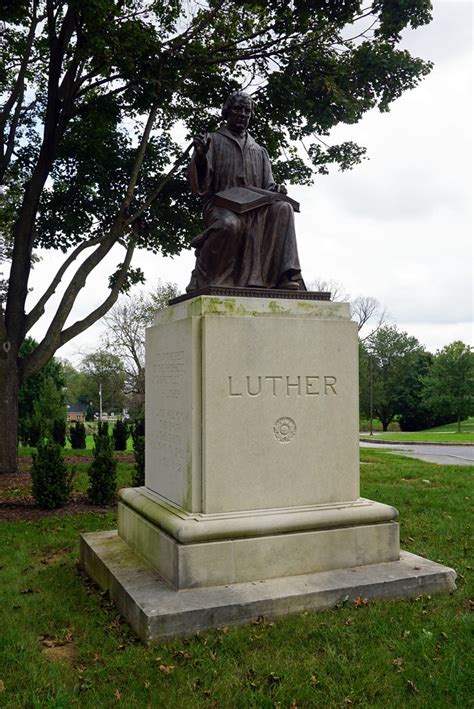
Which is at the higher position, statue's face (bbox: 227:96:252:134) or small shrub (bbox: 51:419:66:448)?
statue's face (bbox: 227:96:252:134)

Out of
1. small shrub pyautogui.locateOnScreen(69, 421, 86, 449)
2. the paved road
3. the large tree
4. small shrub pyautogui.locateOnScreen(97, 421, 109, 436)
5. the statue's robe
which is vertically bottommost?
the paved road

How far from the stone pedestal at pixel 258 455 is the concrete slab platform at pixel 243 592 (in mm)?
60

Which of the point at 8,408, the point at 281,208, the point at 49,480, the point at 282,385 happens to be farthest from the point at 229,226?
the point at 8,408

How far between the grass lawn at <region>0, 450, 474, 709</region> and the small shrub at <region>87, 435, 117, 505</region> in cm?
402

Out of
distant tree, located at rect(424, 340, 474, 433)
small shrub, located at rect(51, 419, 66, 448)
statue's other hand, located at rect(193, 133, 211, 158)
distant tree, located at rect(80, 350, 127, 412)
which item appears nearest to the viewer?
statue's other hand, located at rect(193, 133, 211, 158)

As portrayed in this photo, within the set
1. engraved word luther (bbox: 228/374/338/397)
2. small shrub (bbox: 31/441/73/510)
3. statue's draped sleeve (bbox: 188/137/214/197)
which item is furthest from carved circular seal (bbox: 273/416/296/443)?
small shrub (bbox: 31/441/73/510)

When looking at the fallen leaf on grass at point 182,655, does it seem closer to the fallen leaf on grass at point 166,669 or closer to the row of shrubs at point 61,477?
the fallen leaf on grass at point 166,669

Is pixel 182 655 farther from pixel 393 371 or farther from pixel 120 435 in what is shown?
pixel 393 371

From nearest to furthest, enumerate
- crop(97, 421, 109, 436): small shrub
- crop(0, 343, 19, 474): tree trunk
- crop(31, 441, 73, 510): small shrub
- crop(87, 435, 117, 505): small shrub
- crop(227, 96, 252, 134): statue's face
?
1. crop(227, 96, 252, 134): statue's face
2. crop(31, 441, 73, 510): small shrub
3. crop(87, 435, 117, 505): small shrub
4. crop(97, 421, 109, 436): small shrub
5. crop(0, 343, 19, 474): tree trunk

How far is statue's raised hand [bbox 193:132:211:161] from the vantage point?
17.9 ft

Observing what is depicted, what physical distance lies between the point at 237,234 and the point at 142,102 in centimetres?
766

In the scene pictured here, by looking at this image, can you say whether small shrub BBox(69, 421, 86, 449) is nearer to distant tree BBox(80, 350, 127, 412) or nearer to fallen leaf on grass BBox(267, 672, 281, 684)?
distant tree BBox(80, 350, 127, 412)

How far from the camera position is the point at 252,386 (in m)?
4.71

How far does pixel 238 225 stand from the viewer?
5164mm
